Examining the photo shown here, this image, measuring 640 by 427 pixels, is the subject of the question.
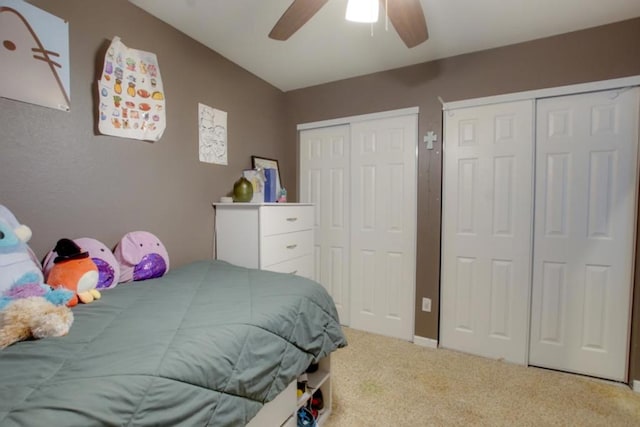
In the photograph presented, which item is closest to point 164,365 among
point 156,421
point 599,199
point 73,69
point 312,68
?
point 156,421


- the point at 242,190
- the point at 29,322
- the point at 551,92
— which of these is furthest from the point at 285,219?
the point at 551,92

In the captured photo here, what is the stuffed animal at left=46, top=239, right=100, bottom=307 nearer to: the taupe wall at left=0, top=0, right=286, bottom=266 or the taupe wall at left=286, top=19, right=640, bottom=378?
the taupe wall at left=0, top=0, right=286, bottom=266

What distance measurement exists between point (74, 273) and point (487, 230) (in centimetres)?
248

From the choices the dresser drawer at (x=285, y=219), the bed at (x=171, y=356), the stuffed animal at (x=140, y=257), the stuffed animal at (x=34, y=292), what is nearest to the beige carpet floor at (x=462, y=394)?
the bed at (x=171, y=356)

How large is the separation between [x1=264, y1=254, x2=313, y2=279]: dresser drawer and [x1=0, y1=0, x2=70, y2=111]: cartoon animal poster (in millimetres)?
1446

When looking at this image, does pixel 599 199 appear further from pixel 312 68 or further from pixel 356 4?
pixel 312 68

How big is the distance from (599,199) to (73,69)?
10.2 ft

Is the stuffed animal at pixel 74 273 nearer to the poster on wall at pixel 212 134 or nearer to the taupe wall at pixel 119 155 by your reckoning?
the taupe wall at pixel 119 155

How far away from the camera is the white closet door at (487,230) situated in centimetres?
211

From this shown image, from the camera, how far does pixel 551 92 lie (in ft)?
6.52

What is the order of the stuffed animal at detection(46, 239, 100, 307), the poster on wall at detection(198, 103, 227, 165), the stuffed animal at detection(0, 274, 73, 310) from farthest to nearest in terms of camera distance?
the poster on wall at detection(198, 103, 227, 165)
the stuffed animal at detection(46, 239, 100, 307)
the stuffed animal at detection(0, 274, 73, 310)

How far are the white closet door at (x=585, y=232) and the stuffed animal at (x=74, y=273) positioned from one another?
104 inches

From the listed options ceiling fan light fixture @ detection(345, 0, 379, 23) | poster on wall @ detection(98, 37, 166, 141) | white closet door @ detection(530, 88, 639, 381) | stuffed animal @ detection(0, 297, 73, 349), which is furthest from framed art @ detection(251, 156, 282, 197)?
white closet door @ detection(530, 88, 639, 381)

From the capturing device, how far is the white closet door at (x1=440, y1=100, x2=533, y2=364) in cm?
211
